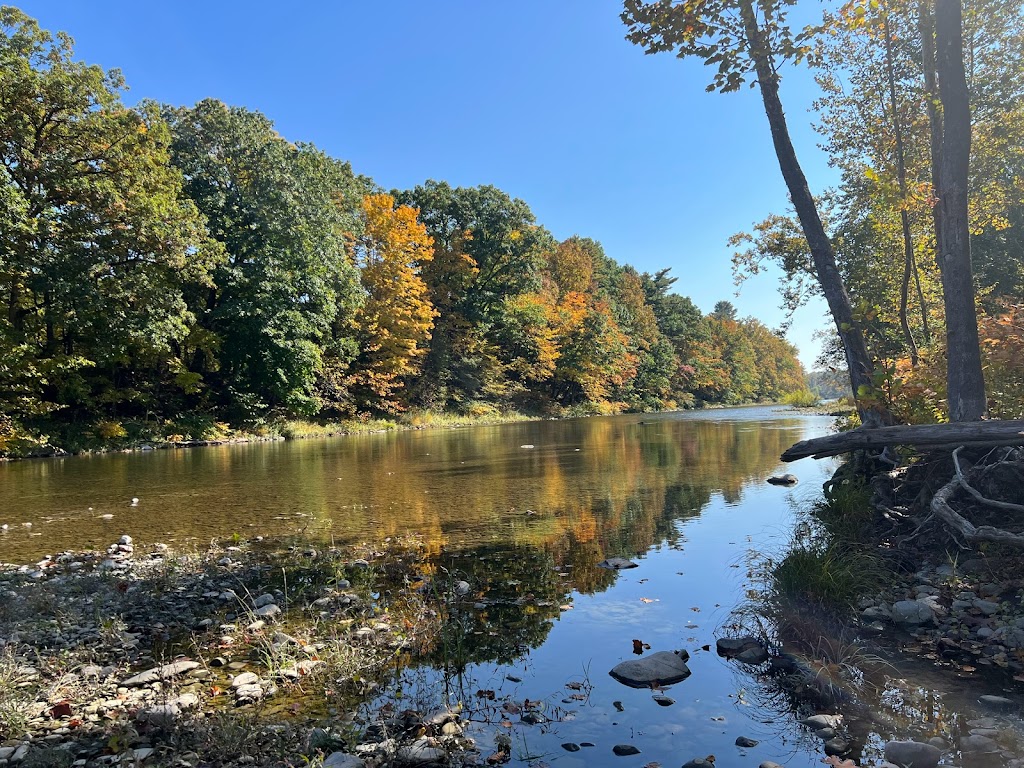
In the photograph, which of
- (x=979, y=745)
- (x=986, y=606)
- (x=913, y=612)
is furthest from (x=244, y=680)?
(x=986, y=606)

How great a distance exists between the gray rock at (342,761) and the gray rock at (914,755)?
2.94 meters

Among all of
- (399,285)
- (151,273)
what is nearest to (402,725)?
(151,273)

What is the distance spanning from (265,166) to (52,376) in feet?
45.5

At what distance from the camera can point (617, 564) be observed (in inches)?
295

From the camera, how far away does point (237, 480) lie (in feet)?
50.1

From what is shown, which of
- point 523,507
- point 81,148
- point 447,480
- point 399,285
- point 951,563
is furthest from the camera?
point 399,285

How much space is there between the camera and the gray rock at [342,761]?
3.25m

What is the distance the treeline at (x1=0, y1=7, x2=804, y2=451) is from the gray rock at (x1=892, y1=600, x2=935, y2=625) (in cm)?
1932

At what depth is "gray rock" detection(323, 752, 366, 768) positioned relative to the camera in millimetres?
3248

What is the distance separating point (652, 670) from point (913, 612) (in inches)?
100

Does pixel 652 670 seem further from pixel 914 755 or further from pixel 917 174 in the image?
pixel 917 174

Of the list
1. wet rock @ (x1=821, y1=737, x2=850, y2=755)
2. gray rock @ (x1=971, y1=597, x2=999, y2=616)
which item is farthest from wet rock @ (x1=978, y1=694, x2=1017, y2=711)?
gray rock @ (x1=971, y1=597, x2=999, y2=616)

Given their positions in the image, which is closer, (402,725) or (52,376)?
(402,725)

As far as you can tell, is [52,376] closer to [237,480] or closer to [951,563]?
[237,480]
